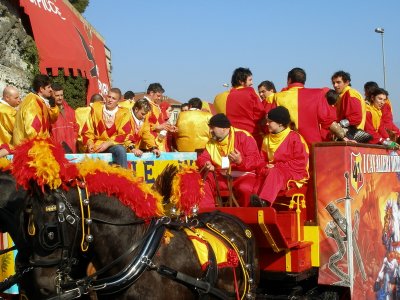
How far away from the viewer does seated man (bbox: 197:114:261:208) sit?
6141mm

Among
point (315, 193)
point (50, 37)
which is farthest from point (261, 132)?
point (50, 37)

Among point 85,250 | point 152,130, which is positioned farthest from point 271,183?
point 152,130

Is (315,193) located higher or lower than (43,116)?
lower

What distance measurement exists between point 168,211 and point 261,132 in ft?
10.2

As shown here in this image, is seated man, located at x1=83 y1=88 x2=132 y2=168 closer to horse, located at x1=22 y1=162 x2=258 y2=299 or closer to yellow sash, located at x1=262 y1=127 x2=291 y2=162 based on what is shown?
yellow sash, located at x1=262 y1=127 x2=291 y2=162

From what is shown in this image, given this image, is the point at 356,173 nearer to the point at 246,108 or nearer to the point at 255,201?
the point at 255,201

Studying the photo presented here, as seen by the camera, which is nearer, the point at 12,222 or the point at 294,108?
the point at 12,222

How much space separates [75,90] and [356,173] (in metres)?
13.0

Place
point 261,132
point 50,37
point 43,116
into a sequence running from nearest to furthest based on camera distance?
point 43,116 → point 261,132 → point 50,37

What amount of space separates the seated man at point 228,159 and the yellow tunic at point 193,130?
10.7ft

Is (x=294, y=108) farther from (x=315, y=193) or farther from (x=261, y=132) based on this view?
(x=315, y=193)

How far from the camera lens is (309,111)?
7141 millimetres

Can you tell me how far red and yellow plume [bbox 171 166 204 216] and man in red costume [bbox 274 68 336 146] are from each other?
8.86 ft

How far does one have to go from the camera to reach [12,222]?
14.9 feet
